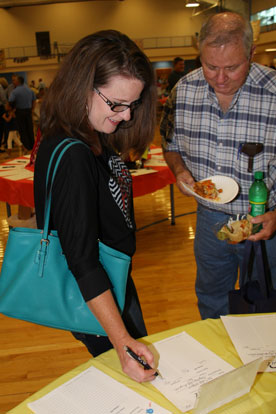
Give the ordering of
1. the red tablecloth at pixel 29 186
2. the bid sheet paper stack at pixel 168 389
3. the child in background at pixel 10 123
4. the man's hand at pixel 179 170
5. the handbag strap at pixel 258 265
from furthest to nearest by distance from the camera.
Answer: the child in background at pixel 10 123 < the red tablecloth at pixel 29 186 < the man's hand at pixel 179 170 < the handbag strap at pixel 258 265 < the bid sheet paper stack at pixel 168 389

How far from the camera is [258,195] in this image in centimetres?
164

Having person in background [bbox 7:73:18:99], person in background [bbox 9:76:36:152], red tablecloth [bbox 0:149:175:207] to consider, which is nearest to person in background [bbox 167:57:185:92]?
person in background [bbox 9:76:36:152]

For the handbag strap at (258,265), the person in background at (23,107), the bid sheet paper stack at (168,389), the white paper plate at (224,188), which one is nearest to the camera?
the bid sheet paper stack at (168,389)

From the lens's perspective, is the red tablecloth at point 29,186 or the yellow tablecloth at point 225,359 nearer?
the yellow tablecloth at point 225,359

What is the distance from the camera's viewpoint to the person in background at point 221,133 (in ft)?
5.62

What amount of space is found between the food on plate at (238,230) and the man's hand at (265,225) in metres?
0.02

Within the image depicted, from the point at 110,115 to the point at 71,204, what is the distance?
12.0 inches

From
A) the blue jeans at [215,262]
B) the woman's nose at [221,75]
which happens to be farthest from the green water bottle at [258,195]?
the woman's nose at [221,75]

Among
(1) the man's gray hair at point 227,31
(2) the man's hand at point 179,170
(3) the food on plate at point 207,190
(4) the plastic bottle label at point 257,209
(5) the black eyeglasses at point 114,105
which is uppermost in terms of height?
(1) the man's gray hair at point 227,31

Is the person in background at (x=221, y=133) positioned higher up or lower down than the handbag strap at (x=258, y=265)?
higher up

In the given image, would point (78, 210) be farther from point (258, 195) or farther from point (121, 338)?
point (258, 195)

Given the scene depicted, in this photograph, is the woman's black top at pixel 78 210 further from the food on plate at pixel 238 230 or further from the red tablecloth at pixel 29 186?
the red tablecloth at pixel 29 186

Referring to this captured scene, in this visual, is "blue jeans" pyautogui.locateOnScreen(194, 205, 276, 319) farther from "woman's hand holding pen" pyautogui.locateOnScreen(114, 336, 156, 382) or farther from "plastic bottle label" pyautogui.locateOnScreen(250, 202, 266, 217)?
"woman's hand holding pen" pyautogui.locateOnScreen(114, 336, 156, 382)

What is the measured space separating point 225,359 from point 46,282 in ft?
1.70
